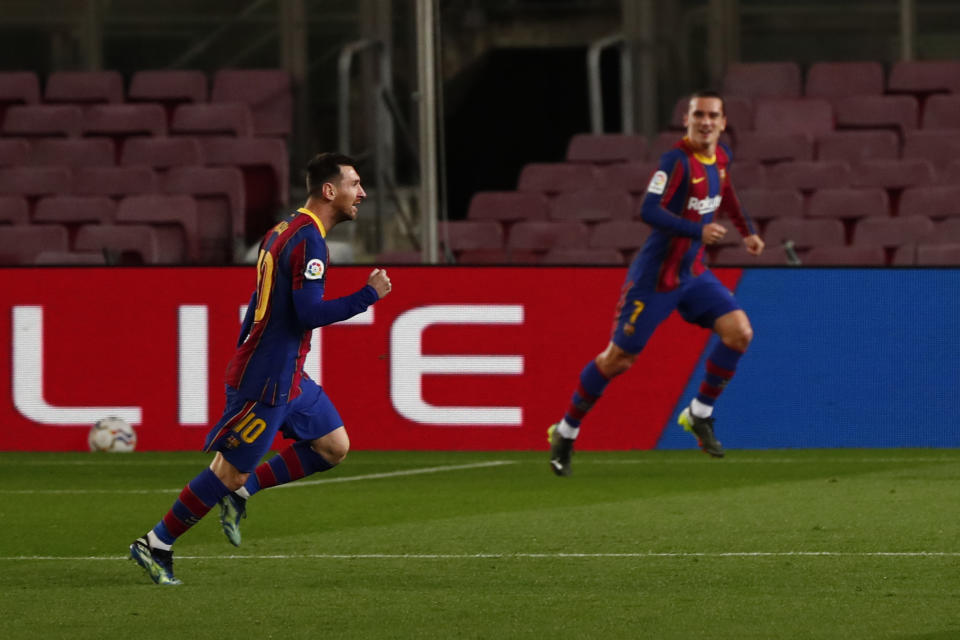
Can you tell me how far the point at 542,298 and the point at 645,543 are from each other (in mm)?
4139

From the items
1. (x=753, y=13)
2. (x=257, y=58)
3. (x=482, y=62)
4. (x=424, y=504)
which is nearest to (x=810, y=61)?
(x=753, y=13)

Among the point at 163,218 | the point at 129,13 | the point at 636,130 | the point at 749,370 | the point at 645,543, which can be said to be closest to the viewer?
the point at 645,543

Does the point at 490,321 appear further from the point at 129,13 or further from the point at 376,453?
the point at 129,13

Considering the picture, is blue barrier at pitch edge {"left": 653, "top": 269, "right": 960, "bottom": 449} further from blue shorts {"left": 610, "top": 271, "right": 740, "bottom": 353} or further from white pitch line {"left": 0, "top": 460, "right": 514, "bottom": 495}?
blue shorts {"left": 610, "top": 271, "right": 740, "bottom": 353}

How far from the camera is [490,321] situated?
11.2 m


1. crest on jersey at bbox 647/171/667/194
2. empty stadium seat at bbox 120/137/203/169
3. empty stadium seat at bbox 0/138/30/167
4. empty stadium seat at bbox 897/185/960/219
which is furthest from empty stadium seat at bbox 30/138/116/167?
crest on jersey at bbox 647/171/667/194

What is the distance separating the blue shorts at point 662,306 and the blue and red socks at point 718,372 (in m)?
A: 0.17

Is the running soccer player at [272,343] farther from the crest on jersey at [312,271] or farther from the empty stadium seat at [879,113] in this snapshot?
the empty stadium seat at [879,113]

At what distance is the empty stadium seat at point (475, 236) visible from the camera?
1447 cm

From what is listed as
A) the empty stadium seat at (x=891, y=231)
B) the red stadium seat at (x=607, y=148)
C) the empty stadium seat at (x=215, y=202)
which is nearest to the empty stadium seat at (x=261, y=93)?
the empty stadium seat at (x=215, y=202)

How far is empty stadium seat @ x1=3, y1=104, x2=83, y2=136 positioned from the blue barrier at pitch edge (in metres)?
7.42

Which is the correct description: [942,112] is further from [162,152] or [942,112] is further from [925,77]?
[162,152]

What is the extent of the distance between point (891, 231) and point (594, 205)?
2325 millimetres

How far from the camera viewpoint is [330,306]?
6203 mm
